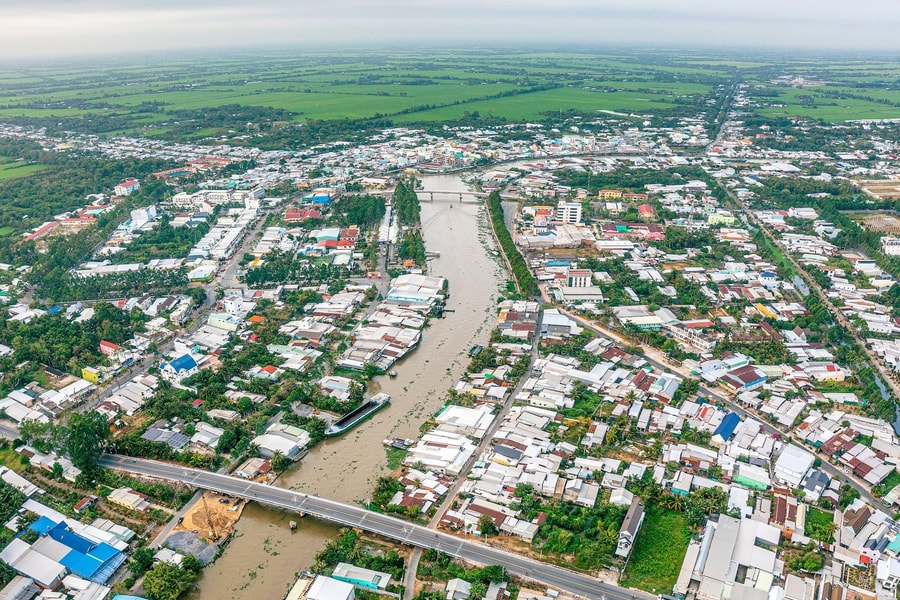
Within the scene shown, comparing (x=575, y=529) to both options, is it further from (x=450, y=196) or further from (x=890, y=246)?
(x=450, y=196)

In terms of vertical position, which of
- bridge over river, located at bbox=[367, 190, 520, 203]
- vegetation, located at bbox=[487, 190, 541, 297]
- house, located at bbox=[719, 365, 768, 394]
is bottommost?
house, located at bbox=[719, 365, 768, 394]

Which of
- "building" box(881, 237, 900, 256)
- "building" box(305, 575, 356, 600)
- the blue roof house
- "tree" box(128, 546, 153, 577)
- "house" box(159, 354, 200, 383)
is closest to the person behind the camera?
"building" box(305, 575, 356, 600)

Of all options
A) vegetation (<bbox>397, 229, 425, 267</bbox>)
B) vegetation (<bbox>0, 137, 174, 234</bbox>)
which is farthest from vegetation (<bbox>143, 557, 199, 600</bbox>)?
vegetation (<bbox>0, 137, 174, 234</bbox>)

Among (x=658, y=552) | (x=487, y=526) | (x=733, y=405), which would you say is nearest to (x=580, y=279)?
(x=733, y=405)

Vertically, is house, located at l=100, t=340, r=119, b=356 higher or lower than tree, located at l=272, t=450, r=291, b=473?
higher

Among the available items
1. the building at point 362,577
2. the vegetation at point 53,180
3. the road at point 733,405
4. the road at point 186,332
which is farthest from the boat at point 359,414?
the vegetation at point 53,180

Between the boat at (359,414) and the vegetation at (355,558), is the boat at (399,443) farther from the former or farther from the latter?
the vegetation at (355,558)

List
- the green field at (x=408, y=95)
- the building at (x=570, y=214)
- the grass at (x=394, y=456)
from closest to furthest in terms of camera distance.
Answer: the grass at (x=394, y=456) → the building at (x=570, y=214) → the green field at (x=408, y=95)

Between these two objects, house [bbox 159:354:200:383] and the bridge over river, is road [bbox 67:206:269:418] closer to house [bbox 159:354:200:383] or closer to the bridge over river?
house [bbox 159:354:200:383]

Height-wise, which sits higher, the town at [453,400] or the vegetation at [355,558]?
the town at [453,400]
